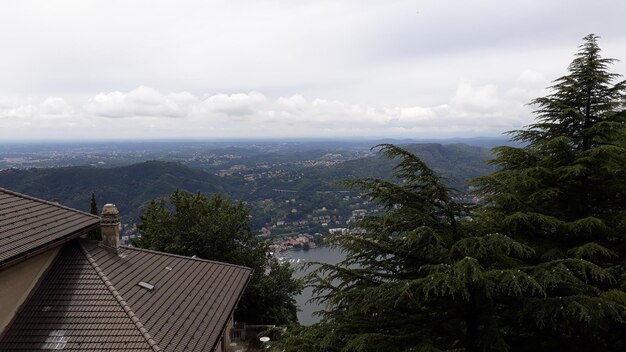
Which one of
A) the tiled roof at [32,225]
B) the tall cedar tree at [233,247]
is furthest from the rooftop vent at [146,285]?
the tall cedar tree at [233,247]

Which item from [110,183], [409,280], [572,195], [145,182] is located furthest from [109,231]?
[110,183]

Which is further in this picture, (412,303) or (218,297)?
(218,297)

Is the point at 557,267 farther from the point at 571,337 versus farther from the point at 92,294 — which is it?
the point at 92,294

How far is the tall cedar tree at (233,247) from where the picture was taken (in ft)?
70.8

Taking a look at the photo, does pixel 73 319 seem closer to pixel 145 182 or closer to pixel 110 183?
pixel 145 182

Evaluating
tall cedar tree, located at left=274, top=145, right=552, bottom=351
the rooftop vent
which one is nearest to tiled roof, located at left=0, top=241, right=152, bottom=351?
the rooftop vent

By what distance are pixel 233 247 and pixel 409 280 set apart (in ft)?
58.9

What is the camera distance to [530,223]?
7496 mm

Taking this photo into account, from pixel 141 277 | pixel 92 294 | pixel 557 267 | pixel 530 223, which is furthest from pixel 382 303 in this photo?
pixel 141 277

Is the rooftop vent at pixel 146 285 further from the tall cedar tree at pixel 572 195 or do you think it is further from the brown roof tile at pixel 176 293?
the tall cedar tree at pixel 572 195

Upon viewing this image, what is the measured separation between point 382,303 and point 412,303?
811 millimetres

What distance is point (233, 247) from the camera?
910 inches

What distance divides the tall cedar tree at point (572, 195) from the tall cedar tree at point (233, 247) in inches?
601

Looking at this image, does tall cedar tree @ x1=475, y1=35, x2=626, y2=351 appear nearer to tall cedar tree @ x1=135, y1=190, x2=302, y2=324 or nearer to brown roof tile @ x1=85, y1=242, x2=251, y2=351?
brown roof tile @ x1=85, y1=242, x2=251, y2=351
